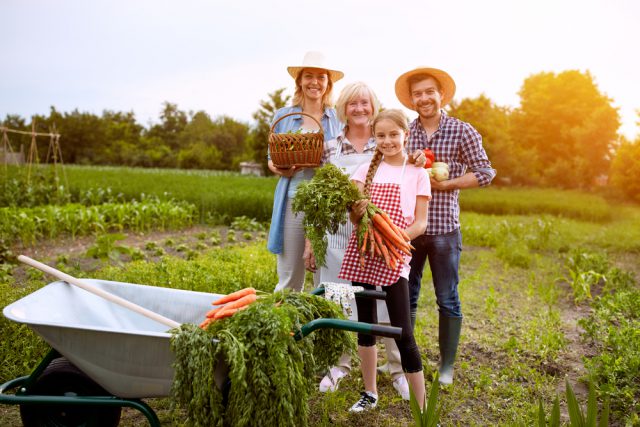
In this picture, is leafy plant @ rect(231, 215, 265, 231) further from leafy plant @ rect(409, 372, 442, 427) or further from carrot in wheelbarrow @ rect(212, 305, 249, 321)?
leafy plant @ rect(409, 372, 442, 427)

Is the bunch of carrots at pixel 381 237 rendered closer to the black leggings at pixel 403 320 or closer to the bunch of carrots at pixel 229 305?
the black leggings at pixel 403 320

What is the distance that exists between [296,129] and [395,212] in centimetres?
109

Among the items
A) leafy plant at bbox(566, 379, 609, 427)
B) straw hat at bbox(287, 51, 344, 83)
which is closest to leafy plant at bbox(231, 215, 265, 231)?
straw hat at bbox(287, 51, 344, 83)

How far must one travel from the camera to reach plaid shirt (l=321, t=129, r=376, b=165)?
3279 mm

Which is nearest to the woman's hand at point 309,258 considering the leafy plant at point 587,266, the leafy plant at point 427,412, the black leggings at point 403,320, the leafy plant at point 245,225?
the black leggings at point 403,320

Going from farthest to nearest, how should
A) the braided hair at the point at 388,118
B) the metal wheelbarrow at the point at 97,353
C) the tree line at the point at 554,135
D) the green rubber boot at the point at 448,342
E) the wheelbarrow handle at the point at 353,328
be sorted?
the tree line at the point at 554,135 < the green rubber boot at the point at 448,342 < the braided hair at the point at 388,118 < the metal wheelbarrow at the point at 97,353 < the wheelbarrow handle at the point at 353,328

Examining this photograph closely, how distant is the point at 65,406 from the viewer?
2.52 metres

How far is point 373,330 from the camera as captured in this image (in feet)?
6.63

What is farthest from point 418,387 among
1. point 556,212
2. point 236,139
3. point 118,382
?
point 236,139

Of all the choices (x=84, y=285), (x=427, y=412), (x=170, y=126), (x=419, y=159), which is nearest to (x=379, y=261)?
(x=419, y=159)

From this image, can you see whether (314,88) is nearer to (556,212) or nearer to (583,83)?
(556,212)

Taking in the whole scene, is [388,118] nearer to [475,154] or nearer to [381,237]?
[381,237]

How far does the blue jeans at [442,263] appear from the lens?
10.9 feet

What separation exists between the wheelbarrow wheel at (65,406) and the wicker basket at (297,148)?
5.22ft
